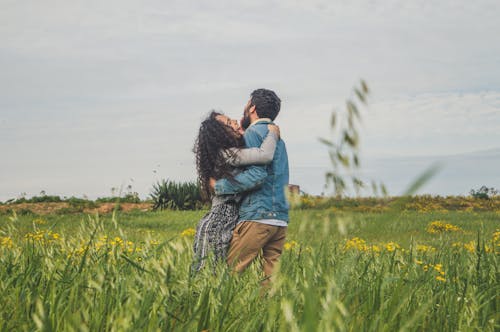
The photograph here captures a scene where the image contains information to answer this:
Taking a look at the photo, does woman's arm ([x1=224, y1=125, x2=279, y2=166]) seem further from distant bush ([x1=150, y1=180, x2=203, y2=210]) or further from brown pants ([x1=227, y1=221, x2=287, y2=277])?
distant bush ([x1=150, y1=180, x2=203, y2=210])

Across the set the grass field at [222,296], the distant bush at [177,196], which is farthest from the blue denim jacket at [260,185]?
the distant bush at [177,196]

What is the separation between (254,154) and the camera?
16.7 ft

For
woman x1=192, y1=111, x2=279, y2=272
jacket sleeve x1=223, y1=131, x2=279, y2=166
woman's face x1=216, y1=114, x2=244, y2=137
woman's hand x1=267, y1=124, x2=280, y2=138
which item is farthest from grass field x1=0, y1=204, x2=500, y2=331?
woman's face x1=216, y1=114, x2=244, y2=137

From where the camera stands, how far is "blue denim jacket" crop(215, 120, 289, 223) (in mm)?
5055

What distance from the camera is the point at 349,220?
1.01 meters

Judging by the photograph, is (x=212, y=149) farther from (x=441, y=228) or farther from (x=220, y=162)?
(x=441, y=228)

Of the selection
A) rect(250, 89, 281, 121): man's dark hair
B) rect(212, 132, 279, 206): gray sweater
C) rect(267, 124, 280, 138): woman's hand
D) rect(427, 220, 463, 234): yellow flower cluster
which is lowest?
rect(427, 220, 463, 234): yellow flower cluster

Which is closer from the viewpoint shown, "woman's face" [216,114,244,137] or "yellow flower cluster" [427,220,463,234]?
"woman's face" [216,114,244,137]

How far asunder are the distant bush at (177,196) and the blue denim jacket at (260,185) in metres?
14.6

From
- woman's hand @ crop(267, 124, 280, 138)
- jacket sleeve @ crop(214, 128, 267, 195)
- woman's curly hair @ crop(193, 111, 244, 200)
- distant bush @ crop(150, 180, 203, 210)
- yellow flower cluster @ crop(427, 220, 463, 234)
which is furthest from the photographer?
distant bush @ crop(150, 180, 203, 210)

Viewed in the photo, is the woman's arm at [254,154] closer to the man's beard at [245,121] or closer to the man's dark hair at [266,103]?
the man's dark hair at [266,103]

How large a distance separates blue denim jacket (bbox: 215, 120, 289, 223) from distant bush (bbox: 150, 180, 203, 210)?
1460 cm

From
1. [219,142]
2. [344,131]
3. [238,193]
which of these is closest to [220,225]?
[238,193]

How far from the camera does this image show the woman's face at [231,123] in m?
5.50
